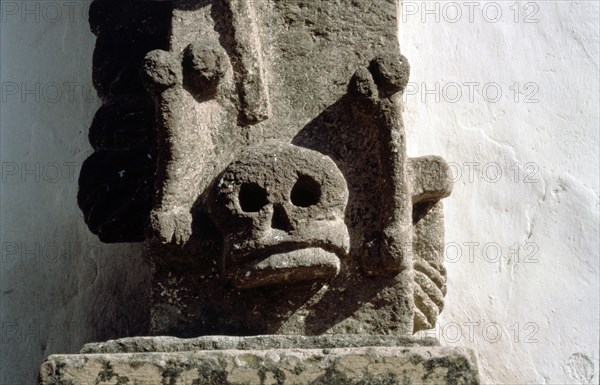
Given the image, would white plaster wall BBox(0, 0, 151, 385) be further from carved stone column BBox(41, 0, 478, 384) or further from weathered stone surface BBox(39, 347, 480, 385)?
weathered stone surface BBox(39, 347, 480, 385)

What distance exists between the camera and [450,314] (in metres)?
2.44

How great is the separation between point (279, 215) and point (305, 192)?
3.0 inches

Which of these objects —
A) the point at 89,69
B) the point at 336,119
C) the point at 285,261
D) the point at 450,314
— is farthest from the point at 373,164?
the point at 89,69

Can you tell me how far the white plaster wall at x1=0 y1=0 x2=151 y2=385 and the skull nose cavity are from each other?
0.58 meters

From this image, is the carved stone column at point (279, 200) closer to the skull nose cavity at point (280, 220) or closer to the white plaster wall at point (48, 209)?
the skull nose cavity at point (280, 220)

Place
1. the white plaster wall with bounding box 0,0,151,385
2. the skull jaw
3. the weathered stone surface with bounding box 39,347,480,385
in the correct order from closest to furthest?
the weathered stone surface with bounding box 39,347,480,385, the skull jaw, the white plaster wall with bounding box 0,0,151,385

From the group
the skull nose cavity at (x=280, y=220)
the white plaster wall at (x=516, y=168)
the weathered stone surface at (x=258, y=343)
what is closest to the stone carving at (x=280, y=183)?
the skull nose cavity at (x=280, y=220)

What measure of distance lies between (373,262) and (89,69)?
0.99 meters

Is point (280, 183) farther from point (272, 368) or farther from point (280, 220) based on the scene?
point (272, 368)

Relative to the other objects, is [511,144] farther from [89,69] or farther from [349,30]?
[89,69]

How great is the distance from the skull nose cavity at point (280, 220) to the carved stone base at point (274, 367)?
23 cm

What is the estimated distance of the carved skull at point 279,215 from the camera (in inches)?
73.9

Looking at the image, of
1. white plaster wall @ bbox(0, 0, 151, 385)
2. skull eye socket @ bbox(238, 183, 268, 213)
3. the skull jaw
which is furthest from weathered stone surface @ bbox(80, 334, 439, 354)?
white plaster wall @ bbox(0, 0, 151, 385)

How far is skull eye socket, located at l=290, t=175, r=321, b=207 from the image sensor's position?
1.93 meters
